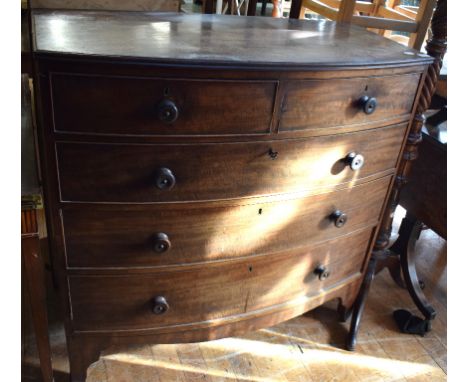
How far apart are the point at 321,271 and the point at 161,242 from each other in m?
0.58

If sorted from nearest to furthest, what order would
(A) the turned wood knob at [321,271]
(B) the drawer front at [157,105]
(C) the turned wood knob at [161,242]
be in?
(B) the drawer front at [157,105]
(C) the turned wood knob at [161,242]
(A) the turned wood knob at [321,271]

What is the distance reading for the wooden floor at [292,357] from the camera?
4.99ft

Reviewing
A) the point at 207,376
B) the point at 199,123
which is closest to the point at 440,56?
the point at 199,123

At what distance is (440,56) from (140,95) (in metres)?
0.87

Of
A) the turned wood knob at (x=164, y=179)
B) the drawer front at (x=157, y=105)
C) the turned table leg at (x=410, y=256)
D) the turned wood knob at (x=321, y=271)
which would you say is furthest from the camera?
the turned table leg at (x=410, y=256)

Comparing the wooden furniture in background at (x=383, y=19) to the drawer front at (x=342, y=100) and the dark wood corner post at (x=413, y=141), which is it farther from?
the drawer front at (x=342, y=100)

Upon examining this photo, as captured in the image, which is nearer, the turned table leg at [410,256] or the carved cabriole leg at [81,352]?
the carved cabriole leg at [81,352]

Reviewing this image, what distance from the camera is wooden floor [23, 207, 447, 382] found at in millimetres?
1522

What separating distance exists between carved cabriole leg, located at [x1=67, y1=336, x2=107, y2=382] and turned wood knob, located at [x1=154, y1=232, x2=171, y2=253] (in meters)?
0.38

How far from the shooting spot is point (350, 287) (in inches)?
64.8

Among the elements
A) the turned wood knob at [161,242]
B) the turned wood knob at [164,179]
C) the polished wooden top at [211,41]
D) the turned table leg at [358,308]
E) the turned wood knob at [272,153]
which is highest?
the polished wooden top at [211,41]

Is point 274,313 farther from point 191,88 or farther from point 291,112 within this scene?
point 191,88

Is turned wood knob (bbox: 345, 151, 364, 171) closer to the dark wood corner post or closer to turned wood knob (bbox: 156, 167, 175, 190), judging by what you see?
the dark wood corner post

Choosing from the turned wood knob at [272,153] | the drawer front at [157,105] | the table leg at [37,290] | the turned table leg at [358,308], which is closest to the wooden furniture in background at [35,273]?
the table leg at [37,290]
